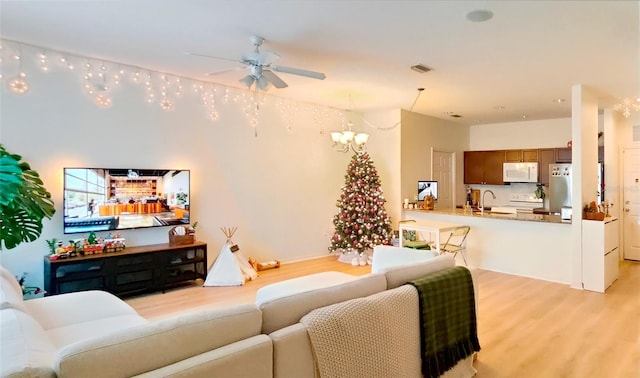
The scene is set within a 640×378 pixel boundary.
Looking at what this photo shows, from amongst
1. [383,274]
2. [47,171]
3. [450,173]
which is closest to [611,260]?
[450,173]

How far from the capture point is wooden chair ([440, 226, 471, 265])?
5.88 meters

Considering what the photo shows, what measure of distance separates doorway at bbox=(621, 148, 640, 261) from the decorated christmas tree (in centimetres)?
427

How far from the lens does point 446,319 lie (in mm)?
2582

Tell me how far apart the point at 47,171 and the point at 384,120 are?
540 centimetres

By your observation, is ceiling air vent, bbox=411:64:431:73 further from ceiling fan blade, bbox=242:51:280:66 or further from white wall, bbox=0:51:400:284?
white wall, bbox=0:51:400:284

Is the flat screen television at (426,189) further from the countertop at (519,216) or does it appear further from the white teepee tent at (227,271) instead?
the white teepee tent at (227,271)

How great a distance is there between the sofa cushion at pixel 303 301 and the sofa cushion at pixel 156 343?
3.7 inches

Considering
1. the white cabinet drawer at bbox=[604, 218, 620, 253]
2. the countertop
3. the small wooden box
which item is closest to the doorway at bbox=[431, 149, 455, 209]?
the countertop

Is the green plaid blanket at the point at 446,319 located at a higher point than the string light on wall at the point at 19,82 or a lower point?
lower

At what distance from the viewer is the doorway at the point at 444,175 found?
26.3ft

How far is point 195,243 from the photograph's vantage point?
197 inches

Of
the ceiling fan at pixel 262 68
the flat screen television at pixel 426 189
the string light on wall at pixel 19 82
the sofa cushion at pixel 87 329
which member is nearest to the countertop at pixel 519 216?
the flat screen television at pixel 426 189

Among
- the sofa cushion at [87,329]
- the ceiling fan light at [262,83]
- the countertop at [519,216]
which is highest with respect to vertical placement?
the ceiling fan light at [262,83]

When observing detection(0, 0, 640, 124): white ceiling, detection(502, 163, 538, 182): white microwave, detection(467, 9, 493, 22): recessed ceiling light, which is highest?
detection(0, 0, 640, 124): white ceiling
